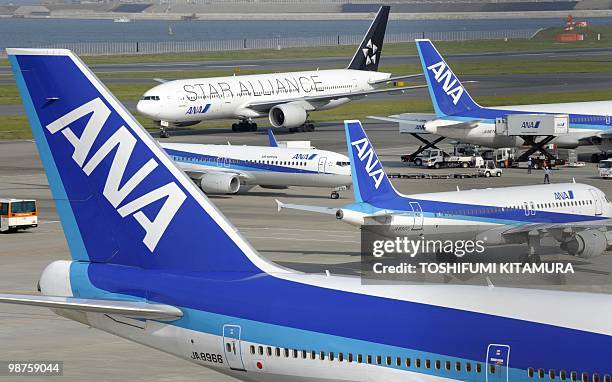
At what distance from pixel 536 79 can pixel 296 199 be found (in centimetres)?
9549

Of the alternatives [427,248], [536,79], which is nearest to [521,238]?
[427,248]

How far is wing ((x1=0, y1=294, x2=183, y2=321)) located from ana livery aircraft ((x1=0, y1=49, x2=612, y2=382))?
34 mm

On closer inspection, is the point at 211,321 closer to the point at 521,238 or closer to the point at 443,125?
the point at 521,238

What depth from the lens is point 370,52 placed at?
12656 cm

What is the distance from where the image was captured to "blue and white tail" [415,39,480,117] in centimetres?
9106

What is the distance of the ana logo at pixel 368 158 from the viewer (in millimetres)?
48438

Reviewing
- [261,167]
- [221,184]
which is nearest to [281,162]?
[261,167]

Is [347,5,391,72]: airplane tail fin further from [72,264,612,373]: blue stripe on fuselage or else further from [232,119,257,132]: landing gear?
[72,264,612,373]: blue stripe on fuselage

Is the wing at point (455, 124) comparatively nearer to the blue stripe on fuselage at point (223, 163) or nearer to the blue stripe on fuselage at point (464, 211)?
the blue stripe on fuselage at point (223, 163)

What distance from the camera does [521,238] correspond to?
48.1 meters

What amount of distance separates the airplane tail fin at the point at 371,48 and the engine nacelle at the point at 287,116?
1410cm

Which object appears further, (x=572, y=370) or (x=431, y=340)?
(x=431, y=340)

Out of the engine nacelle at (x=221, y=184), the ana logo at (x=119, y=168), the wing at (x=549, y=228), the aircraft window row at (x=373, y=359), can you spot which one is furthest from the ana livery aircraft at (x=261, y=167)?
the aircraft window row at (x=373, y=359)

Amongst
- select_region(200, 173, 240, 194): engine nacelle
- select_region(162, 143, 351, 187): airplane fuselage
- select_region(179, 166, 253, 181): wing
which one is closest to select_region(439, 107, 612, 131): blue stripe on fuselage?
select_region(162, 143, 351, 187): airplane fuselage
